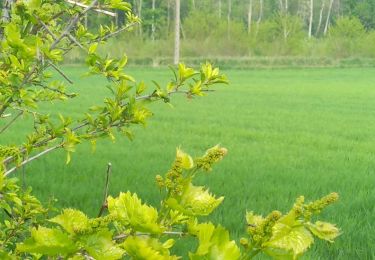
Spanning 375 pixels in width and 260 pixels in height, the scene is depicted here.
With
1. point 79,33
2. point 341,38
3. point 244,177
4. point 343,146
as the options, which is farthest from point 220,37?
point 79,33

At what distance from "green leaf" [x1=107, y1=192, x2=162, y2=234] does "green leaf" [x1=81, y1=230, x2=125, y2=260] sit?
3cm

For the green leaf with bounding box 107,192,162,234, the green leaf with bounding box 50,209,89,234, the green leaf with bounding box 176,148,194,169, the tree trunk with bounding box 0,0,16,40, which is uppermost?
the tree trunk with bounding box 0,0,16,40

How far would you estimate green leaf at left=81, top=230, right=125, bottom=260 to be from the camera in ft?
2.22

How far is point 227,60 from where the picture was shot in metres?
32.1

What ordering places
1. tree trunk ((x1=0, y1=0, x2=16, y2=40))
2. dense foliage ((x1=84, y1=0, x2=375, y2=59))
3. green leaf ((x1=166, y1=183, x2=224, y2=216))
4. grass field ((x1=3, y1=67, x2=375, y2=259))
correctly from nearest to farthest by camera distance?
green leaf ((x1=166, y1=183, x2=224, y2=216)), tree trunk ((x1=0, y1=0, x2=16, y2=40)), grass field ((x1=3, y1=67, x2=375, y2=259)), dense foliage ((x1=84, y1=0, x2=375, y2=59))

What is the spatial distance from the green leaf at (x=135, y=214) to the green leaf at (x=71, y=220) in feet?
0.13

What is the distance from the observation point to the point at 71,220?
705mm

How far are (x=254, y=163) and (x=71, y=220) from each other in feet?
18.6

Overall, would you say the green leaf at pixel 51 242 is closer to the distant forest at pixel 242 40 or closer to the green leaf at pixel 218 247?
the green leaf at pixel 218 247

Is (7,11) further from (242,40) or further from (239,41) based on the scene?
(242,40)

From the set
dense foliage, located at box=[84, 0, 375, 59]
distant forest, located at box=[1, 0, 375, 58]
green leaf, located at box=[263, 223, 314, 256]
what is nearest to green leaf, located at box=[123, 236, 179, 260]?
green leaf, located at box=[263, 223, 314, 256]

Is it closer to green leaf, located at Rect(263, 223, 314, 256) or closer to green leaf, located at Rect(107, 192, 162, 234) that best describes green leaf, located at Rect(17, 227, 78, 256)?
green leaf, located at Rect(107, 192, 162, 234)

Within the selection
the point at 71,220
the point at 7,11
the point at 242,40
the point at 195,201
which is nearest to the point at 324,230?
the point at 195,201

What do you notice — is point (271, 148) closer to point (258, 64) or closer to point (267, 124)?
point (267, 124)
